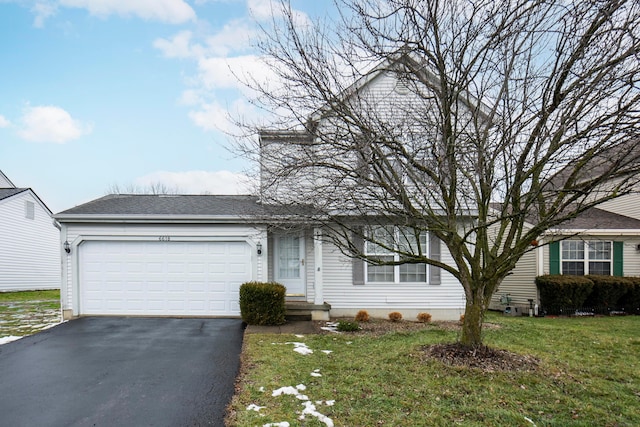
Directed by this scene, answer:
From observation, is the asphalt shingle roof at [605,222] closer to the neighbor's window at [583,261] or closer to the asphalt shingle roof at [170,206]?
the neighbor's window at [583,261]

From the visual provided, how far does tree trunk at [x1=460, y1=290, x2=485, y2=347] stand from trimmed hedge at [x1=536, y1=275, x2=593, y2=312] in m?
9.17

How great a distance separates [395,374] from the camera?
5496 mm

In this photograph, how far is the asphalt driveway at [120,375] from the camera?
4297 mm

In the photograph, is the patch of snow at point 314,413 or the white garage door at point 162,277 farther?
the white garage door at point 162,277

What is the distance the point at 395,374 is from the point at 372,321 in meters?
5.24

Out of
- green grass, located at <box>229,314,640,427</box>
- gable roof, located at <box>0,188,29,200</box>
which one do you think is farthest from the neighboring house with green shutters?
gable roof, located at <box>0,188,29,200</box>

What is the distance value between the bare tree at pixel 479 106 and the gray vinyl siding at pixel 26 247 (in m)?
18.2

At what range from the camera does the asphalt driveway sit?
430 centimetres

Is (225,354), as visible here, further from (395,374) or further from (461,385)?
(461,385)

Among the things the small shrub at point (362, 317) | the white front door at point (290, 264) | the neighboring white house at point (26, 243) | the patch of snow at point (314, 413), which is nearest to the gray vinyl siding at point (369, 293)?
the small shrub at point (362, 317)

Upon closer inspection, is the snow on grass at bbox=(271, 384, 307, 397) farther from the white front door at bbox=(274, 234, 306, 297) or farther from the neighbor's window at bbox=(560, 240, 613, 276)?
the neighbor's window at bbox=(560, 240, 613, 276)

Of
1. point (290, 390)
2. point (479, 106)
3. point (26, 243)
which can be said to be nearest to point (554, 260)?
point (479, 106)

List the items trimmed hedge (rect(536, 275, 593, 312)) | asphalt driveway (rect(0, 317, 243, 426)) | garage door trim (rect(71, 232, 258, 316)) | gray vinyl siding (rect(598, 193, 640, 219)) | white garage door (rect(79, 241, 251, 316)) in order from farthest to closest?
gray vinyl siding (rect(598, 193, 640, 219))
trimmed hedge (rect(536, 275, 593, 312))
white garage door (rect(79, 241, 251, 316))
garage door trim (rect(71, 232, 258, 316))
asphalt driveway (rect(0, 317, 243, 426))

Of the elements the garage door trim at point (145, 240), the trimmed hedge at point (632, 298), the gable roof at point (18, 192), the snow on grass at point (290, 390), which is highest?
the gable roof at point (18, 192)
